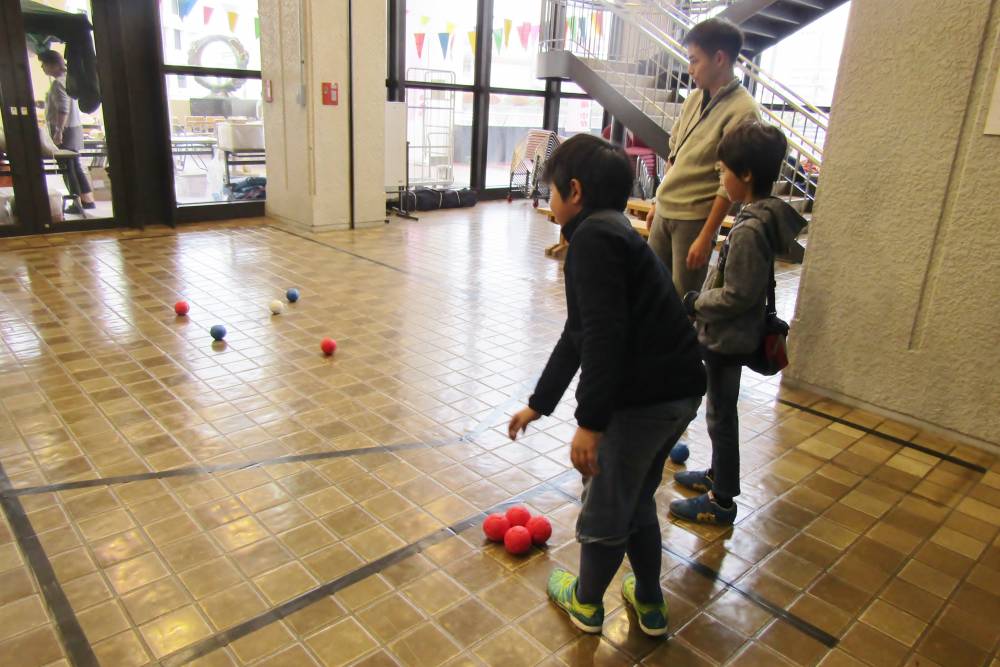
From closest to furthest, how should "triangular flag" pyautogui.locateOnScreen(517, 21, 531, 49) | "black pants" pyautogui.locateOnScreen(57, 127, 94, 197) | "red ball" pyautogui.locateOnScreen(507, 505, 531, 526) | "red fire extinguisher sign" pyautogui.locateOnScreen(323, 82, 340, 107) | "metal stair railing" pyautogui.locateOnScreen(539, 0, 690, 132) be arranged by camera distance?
"red ball" pyautogui.locateOnScreen(507, 505, 531, 526) < "black pants" pyautogui.locateOnScreen(57, 127, 94, 197) < "red fire extinguisher sign" pyautogui.locateOnScreen(323, 82, 340, 107) < "metal stair railing" pyautogui.locateOnScreen(539, 0, 690, 132) < "triangular flag" pyautogui.locateOnScreen(517, 21, 531, 49)

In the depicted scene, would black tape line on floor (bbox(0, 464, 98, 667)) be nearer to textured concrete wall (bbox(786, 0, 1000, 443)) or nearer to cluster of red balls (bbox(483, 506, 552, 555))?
cluster of red balls (bbox(483, 506, 552, 555))

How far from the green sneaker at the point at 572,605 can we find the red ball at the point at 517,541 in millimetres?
163

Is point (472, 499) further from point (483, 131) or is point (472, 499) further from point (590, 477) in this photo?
point (483, 131)

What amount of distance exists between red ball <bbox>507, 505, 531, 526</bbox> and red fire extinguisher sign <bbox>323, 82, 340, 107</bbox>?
5.73 meters

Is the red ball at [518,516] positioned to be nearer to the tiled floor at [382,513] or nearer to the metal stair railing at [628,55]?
the tiled floor at [382,513]

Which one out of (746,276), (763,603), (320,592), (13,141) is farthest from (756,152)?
(13,141)

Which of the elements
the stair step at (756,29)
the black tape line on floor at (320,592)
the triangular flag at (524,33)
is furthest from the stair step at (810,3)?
the black tape line on floor at (320,592)

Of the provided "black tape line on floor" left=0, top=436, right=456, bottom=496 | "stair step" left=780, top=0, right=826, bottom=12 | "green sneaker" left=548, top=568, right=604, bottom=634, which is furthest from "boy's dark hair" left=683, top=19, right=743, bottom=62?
"stair step" left=780, top=0, right=826, bottom=12

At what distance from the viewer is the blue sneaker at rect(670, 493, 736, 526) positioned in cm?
254

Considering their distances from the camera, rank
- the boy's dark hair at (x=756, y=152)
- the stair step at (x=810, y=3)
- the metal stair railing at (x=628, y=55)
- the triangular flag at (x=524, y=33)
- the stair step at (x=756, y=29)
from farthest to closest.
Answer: the triangular flag at (x=524, y=33) → the stair step at (x=756, y=29) → the stair step at (x=810, y=3) → the metal stair railing at (x=628, y=55) → the boy's dark hair at (x=756, y=152)

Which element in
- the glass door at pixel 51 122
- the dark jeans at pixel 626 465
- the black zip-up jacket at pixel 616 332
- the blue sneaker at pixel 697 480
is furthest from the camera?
the glass door at pixel 51 122

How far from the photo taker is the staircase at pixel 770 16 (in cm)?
833

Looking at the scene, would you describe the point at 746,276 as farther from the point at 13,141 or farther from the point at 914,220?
the point at 13,141

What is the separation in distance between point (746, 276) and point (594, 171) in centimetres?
85
